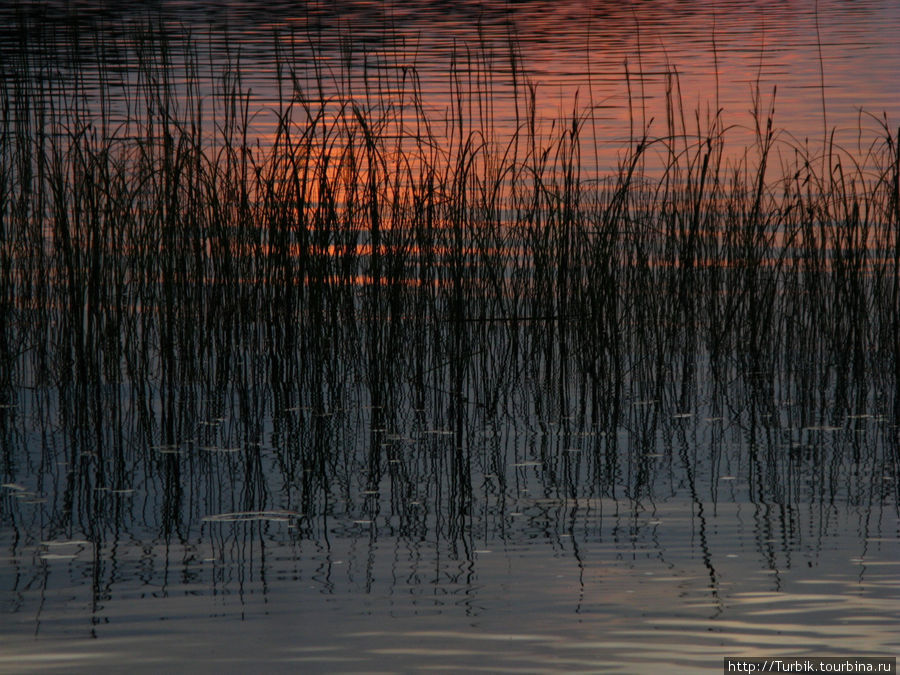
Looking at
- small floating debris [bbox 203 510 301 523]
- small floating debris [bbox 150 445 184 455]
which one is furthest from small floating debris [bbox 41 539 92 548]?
small floating debris [bbox 150 445 184 455]

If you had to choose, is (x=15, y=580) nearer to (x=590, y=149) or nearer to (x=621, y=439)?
(x=621, y=439)

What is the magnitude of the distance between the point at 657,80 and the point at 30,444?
9292mm

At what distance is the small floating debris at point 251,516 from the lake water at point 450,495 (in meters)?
0.01

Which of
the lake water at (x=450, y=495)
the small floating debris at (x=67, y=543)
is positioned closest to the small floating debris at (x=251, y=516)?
the lake water at (x=450, y=495)

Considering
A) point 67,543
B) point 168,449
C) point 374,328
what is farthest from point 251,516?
point 374,328

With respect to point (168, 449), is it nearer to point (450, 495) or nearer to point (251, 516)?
point (251, 516)

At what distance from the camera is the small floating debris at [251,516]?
258cm

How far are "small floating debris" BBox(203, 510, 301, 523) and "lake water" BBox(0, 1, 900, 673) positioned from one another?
11 mm

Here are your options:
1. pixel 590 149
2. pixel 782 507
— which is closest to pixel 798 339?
pixel 782 507

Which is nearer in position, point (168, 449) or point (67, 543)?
point (67, 543)

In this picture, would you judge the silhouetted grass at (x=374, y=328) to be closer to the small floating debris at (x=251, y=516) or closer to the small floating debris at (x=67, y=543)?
the small floating debris at (x=251, y=516)

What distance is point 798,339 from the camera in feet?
13.6

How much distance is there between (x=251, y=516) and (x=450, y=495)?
0.44 meters

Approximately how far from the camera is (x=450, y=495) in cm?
275
